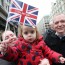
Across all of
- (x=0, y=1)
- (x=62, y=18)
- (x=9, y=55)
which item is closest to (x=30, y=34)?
(x=9, y=55)

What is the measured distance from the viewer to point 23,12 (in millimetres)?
3494

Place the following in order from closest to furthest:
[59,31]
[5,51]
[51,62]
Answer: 1. [5,51]
2. [51,62]
3. [59,31]

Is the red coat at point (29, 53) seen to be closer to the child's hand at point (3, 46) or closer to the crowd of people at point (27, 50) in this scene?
the crowd of people at point (27, 50)

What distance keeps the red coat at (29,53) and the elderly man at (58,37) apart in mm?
338

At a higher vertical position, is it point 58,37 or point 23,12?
point 23,12

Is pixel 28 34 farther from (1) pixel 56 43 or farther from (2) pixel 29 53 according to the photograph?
(1) pixel 56 43

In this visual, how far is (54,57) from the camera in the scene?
3217mm

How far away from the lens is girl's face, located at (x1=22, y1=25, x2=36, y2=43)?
3139 millimetres

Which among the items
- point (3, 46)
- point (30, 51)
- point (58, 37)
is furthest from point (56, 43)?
point (3, 46)

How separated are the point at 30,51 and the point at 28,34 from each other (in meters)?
0.21

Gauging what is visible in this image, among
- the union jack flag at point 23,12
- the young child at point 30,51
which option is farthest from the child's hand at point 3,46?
the union jack flag at point 23,12

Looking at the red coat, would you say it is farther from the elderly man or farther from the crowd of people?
the elderly man

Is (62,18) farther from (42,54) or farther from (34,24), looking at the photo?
(42,54)

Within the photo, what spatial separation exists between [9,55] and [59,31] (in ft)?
2.96
